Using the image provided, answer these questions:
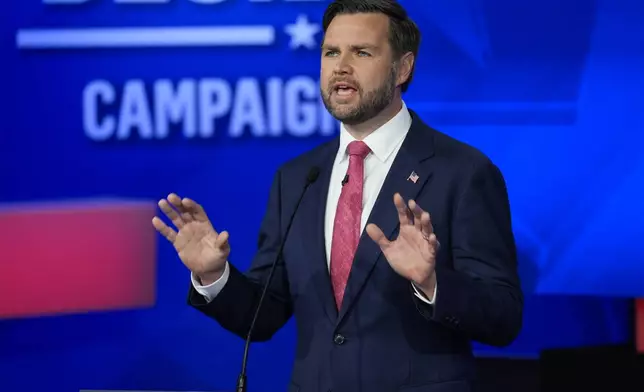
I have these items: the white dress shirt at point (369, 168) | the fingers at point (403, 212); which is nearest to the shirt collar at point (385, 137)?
the white dress shirt at point (369, 168)

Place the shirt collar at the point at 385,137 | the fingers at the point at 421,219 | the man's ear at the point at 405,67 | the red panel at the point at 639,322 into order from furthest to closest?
the red panel at the point at 639,322 < the man's ear at the point at 405,67 < the shirt collar at the point at 385,137 < the fingers at the point at 421,219

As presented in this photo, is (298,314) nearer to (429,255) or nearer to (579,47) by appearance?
(429,255)

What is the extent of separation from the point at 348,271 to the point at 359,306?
3.9 inches

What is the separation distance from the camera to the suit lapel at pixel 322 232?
2457 mm

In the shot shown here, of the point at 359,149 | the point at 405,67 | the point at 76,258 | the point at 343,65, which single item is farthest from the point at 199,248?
the point at 76,258

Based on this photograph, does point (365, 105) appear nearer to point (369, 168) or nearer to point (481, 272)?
point (369, 168)

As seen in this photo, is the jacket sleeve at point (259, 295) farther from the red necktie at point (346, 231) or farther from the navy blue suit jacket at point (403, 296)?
the red necktie at point (346, 231)

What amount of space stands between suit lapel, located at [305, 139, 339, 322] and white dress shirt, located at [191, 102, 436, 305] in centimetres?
2

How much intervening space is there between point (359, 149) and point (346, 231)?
0.77 ft

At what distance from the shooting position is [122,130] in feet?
13.7

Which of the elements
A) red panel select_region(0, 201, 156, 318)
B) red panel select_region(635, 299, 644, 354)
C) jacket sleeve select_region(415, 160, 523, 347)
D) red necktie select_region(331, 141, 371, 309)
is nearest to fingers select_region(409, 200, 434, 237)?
jacket sleeve select_region(415, 160, 523, 347)

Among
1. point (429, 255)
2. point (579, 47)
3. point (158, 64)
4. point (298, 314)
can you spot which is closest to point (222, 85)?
point (158, 64)

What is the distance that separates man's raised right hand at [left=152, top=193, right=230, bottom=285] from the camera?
243cm

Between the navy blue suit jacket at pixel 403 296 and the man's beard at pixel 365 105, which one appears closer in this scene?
the navy blue suit jacket at pixel 403 296
